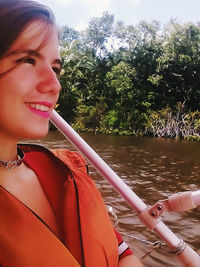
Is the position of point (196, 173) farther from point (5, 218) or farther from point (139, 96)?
point (139, 96)

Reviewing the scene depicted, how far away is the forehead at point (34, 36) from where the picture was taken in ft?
2.72

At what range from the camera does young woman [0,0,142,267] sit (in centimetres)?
73

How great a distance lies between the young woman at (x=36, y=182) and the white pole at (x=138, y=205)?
A: 168 mm

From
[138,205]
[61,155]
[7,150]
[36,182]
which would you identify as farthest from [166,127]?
[7,150]

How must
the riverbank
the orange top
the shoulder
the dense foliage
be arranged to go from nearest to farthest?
the orange top → the shoulder → the riverbank → the dense foliage

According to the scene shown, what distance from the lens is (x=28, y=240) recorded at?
72 centimetres

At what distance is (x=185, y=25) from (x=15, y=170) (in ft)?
67.9

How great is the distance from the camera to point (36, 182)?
3.41 ft

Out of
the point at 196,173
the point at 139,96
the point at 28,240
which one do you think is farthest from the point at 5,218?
the point at 139,96

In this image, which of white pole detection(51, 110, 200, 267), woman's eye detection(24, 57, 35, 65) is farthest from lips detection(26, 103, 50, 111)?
white pole detection(51, 110, 200, 267)

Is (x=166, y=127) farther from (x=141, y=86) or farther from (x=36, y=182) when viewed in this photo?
(x=36, y=182)

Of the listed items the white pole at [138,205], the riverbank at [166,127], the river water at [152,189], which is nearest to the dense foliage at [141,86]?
the riverbank at [166,127]

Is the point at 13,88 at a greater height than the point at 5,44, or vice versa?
the point at 5,44

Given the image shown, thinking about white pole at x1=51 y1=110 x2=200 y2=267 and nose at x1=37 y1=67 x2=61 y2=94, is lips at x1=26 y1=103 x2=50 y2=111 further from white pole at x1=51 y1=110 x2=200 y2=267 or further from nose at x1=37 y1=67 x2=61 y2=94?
white pole at x1=51 y1=110 x2=200 y2=267
